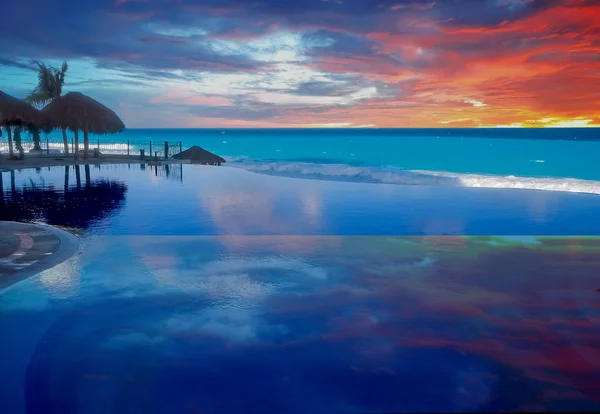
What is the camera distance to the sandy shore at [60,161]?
2772 cm

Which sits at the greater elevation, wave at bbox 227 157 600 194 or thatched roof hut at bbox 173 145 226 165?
thatched roof hut at bbox 173 145 226 165

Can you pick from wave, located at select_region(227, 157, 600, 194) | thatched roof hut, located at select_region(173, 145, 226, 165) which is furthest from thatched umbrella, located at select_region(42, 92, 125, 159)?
wave, located at select_region(227, 157, 600, 194)

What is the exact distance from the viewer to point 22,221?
1293 centimetres

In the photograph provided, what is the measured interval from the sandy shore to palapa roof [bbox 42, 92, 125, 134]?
226 cm

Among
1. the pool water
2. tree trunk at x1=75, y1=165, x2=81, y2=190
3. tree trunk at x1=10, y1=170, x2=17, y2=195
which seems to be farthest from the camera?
tree trunk at x1=75, y1=165, x2=81, y2=190

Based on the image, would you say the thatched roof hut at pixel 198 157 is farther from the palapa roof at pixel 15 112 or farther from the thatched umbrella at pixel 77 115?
the palapa roof at pixel 15 112

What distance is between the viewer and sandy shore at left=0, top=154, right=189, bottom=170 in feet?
90.9

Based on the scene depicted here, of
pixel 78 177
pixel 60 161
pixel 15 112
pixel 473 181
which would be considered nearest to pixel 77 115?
pixel 60 161

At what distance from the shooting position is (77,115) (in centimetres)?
3161

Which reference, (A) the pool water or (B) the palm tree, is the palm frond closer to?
(B) the palm tree

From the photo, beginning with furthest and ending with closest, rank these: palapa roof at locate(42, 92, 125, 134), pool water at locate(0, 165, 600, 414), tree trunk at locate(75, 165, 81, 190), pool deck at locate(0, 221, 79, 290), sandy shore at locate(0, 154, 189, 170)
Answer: palapa roof at locate(42, 92, 125, 134), sandy shore at locate(0, 154, 189, 170), tree trunk at locate(75, 165, 81, 190), pool deck at locate(0, 221, 79, 290), pool water at locate(0, 165, 600, 414)

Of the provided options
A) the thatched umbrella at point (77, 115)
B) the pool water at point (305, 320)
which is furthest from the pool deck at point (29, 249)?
the thatched umbrella at point (77, 115)

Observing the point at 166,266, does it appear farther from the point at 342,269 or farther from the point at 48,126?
the point at 48,126

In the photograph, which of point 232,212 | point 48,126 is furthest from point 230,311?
point 48,126
